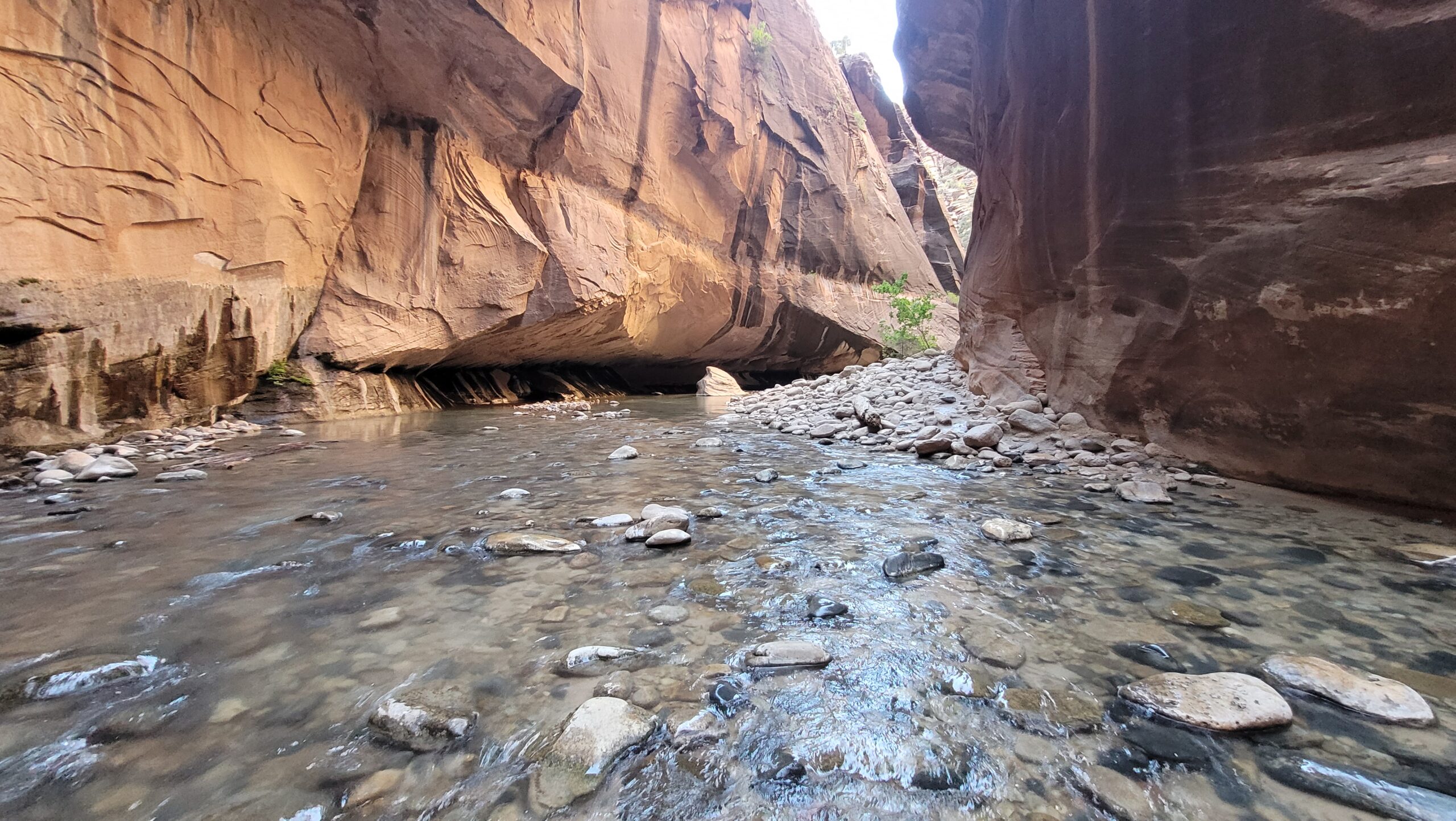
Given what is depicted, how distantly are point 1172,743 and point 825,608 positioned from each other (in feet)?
2.61

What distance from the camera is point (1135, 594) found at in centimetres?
171

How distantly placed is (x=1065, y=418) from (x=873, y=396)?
104 inches

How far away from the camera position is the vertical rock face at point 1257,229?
2502 mm

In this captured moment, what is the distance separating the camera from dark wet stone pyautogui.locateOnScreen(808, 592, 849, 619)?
1.58m

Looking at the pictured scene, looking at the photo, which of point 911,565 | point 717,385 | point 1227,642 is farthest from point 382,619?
point 717,385

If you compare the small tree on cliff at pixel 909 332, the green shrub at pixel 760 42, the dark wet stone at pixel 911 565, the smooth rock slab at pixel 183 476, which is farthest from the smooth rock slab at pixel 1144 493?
the green shrub at pixel 760 42

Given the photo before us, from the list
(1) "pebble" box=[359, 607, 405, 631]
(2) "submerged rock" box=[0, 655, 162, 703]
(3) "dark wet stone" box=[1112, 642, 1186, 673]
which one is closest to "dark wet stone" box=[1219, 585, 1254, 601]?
(3) "dark wet stone" box=[1112, 642, 1186, 673]

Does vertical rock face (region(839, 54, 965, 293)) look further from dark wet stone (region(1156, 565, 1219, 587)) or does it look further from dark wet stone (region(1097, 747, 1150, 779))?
dark wet stone (region(1097, 747, 1150, 779))

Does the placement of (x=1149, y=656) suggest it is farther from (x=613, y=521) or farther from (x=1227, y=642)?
(x=613, y=521)

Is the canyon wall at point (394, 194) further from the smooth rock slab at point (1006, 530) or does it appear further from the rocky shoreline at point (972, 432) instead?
the smooth rock slab at point (1006, 530)

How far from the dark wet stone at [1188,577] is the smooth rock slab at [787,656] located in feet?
4.23

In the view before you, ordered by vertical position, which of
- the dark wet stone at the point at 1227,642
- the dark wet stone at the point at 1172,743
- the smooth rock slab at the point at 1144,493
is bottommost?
the dark wet stone at the point at 1172,743

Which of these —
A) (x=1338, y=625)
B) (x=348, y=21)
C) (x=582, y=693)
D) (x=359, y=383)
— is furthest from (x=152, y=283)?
(x=1338, y=625)

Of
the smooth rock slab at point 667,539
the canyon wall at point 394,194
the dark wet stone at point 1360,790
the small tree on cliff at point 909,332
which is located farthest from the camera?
the small tree on cliff at point 909,332
